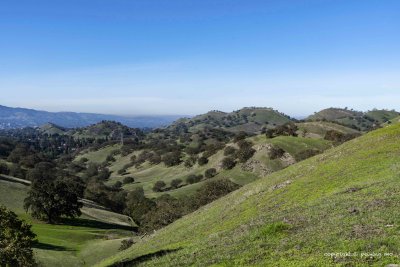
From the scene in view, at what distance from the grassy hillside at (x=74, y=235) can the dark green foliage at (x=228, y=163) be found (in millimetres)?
40204

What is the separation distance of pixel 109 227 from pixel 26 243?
6951 cm

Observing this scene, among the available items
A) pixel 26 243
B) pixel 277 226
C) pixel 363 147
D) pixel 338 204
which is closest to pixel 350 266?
pixel 277 226

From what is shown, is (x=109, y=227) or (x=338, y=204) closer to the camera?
(x=338, y=204)

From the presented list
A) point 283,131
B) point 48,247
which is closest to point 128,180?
point 283,131

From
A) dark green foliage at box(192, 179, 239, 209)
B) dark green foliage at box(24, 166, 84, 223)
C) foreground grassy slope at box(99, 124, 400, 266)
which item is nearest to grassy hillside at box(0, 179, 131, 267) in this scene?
dark green foliage at box(24, 166, 84, 223)

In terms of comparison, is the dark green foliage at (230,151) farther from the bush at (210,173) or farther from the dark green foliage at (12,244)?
the dark green foliage at (12,244)

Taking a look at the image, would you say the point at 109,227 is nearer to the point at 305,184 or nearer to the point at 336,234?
the point at 305,184

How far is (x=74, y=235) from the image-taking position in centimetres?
7912

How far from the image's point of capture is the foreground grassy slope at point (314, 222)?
16.4 meters

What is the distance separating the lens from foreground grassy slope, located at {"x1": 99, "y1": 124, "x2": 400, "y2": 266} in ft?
53.8

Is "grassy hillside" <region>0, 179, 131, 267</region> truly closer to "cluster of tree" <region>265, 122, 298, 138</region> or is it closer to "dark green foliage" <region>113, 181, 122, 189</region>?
"cluster of tree" <region>265, 122, 298, 138</region>

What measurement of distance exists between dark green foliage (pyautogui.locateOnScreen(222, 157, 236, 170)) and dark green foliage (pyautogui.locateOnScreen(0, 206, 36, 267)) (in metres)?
105

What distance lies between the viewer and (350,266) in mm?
14031

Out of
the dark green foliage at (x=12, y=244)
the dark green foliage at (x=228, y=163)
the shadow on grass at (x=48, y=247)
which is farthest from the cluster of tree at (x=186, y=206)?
the dark green foliage at (x=12, y=244)
